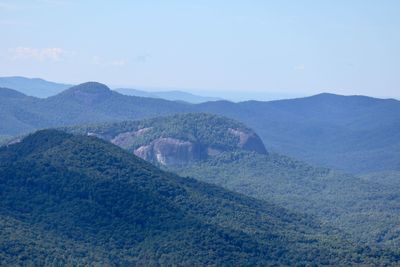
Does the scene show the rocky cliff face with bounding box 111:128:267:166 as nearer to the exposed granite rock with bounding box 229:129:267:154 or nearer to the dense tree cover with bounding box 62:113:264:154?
the dense tree cover with bounding box 62:113:264:154

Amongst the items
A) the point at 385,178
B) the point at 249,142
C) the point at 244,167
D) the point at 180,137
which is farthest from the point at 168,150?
the point at 385,178

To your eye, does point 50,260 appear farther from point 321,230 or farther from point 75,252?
point 321,230

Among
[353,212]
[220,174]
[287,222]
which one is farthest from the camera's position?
[220,174]

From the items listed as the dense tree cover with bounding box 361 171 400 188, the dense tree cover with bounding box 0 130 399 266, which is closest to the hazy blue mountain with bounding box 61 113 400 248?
the dense tree cover with bounding box 361 171 400 188

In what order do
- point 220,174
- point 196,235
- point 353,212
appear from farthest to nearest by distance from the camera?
point 220,174, point 353,212, point 196,235

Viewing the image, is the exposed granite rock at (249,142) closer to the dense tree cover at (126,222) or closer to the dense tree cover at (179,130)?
the dense tree cover at (179,130)

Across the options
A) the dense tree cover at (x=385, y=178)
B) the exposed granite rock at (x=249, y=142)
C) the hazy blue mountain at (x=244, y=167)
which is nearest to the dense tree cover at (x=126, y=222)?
the hazy blue mountain at (x=244, y=167)

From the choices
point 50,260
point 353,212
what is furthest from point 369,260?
point 353,212

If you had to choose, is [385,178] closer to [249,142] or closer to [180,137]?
[249,142]
